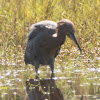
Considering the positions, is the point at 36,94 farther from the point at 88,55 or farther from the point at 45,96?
the point at 88,55

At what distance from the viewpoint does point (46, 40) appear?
A: 652 cm

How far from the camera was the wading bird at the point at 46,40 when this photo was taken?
6.45 meters

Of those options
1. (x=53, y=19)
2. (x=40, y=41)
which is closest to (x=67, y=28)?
(x=40, y=41)

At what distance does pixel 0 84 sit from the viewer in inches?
231

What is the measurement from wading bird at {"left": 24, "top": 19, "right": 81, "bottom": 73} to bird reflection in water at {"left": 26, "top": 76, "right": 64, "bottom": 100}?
1.70ft

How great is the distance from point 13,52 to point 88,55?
1634 mm

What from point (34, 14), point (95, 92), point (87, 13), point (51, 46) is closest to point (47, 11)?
point (34, 14)

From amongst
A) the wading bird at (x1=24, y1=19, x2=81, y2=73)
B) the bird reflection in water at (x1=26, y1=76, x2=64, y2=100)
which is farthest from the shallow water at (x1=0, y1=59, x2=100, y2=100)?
the wading bird at (x1=24, y1=19, x2=81, y2=73)

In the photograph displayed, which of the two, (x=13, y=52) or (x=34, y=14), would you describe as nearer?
(x=13, y=52)

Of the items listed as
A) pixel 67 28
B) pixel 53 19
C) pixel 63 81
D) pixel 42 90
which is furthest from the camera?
pixel 53 19

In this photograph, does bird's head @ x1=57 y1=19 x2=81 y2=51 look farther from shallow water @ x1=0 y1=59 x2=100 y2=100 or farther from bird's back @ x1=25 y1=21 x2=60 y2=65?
shallow water @ x1=0 y1=59 x2=100 y2=100

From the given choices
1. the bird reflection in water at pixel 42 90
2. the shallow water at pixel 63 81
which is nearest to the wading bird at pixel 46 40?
the shallow water at pixel 63 81

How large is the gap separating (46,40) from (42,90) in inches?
46.8

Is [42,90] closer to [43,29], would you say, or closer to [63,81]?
[63,81]
